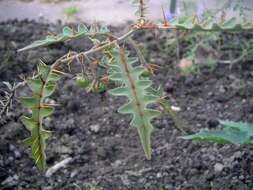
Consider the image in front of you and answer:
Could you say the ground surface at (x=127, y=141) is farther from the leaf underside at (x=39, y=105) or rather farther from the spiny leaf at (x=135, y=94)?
the spiny leaf at (x=135, y=94)

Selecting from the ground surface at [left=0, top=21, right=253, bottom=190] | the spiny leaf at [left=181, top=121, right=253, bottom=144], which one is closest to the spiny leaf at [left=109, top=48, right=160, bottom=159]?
the spiny leaf at [left=181, top=121, right=253, bottom=144]

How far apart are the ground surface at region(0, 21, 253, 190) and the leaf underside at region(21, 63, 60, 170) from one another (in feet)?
1.88

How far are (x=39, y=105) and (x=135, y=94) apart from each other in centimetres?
24

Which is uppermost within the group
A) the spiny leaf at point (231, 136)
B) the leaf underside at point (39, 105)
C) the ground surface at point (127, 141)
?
the leaf underside at point (39, 105)

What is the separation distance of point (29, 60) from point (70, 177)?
818 mm

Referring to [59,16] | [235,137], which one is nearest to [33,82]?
[235,137]

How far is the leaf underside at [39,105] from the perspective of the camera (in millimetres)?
1144

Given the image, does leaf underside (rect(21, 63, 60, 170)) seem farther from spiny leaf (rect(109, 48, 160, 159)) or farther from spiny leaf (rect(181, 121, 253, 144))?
spiny leaf (rect(181, 121, 253, 144))

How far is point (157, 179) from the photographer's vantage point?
176cm

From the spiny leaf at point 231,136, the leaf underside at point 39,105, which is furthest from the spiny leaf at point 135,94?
the spiny leaf at point 231,136

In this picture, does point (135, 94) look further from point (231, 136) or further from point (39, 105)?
point (231, 136)

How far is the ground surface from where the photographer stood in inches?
67.9

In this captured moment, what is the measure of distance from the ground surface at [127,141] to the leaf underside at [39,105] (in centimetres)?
57

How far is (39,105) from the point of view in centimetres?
114
